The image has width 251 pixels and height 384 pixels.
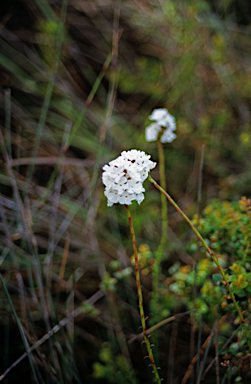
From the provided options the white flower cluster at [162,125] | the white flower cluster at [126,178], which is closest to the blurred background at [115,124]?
the white flower cluster at [162,125]

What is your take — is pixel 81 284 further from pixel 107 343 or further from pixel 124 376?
pixel 124 376

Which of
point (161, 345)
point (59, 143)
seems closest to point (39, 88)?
point (59, 143)

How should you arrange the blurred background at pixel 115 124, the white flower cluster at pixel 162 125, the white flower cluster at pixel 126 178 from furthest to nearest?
the blurred background at pixel 115 124 → the white flower cluster at pixel 162 125 → the white flower cluster at pixel 126 178

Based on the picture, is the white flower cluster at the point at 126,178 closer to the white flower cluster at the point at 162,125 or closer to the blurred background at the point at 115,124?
the white flower cluster at the point at 162,125

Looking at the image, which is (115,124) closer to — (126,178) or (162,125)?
(162,125)

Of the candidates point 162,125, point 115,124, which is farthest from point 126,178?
point 115,124

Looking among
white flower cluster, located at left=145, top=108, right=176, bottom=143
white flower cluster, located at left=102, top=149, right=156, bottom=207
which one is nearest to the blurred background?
white flower cluster, located at left=145, top=108, right=176, bottom=143
